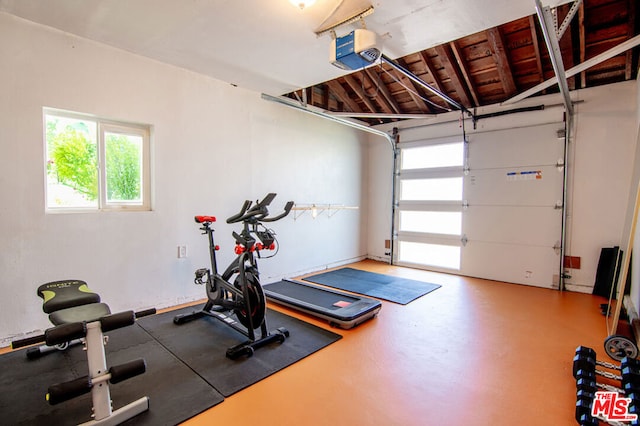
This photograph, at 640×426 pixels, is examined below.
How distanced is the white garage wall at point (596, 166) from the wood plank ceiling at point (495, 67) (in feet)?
0.92

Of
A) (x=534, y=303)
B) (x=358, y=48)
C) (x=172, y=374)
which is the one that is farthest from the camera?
(x=534, y=303)

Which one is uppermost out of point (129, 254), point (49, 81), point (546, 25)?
point (546, 25)

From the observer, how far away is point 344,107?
5.86m

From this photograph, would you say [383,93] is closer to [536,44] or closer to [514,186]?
[536,44]

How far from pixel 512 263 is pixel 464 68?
10.6 feet

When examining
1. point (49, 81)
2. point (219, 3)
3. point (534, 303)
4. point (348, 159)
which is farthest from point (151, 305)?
point (534, 303)

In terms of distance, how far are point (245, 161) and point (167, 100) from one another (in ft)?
4.03

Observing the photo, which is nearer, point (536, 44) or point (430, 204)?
point (536, 44)

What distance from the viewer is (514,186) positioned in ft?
16.6

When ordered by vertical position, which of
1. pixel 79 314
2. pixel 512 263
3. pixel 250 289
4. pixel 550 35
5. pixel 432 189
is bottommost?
pixel 512 263

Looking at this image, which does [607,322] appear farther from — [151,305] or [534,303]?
[151,305]

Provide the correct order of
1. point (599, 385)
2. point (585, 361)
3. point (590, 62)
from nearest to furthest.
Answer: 1. point (599, 385)
2. point (585, 361)
3. point (590, 62)

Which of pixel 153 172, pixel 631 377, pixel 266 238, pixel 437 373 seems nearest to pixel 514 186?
pixel 631 377

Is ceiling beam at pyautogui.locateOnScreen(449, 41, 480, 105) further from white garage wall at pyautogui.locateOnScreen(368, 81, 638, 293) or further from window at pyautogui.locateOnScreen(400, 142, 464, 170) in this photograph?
window at pyautogui.locateOnScreen(400, 142, 464, 170)
